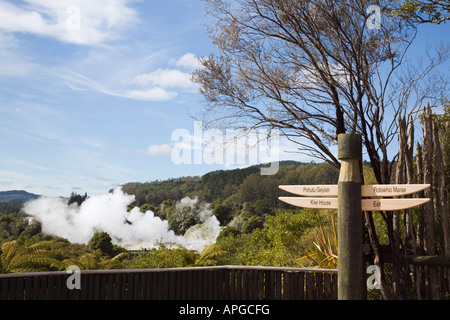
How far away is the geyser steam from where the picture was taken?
59419 mm

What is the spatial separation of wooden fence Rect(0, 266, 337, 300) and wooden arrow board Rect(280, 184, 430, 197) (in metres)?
2.05

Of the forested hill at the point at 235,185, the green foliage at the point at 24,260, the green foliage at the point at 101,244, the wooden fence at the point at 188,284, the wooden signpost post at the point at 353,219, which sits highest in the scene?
the forested hill at the point at 235,185

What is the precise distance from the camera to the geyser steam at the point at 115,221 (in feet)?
195

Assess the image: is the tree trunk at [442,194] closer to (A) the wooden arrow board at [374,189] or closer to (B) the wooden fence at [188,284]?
(B) the wooden fence at [188,284]

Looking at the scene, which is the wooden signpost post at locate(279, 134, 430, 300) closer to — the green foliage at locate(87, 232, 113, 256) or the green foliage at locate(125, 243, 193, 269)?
the green foliage at locate(125, 243, 193, 269)

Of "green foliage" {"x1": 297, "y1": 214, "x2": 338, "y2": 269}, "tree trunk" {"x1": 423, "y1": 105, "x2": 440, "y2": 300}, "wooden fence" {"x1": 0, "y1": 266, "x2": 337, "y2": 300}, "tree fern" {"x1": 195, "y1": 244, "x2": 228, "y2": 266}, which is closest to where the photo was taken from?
"wooden fence" {"x1": 0, "y1": 266, "x2": 337, "y2": 300}

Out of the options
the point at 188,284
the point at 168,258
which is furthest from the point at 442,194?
the point at 168,258

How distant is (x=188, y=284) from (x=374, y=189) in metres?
3.16

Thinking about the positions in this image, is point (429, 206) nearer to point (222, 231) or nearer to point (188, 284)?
point (188, 284)

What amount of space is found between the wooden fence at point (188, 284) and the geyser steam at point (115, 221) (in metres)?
47.0

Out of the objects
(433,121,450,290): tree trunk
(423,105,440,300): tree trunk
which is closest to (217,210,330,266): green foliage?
(423,105,440,300): tree trunk

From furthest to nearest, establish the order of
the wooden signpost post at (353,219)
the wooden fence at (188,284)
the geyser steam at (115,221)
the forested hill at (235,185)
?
the geyser steam at (115,221) < the forested hill at (235,185) < the wooden fence at (188,284) < the wooden signpost post at (353,219)

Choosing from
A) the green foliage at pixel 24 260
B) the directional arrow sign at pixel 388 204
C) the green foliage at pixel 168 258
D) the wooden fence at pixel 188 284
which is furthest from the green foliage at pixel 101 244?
the directional arrow sign at pixel 388 204
